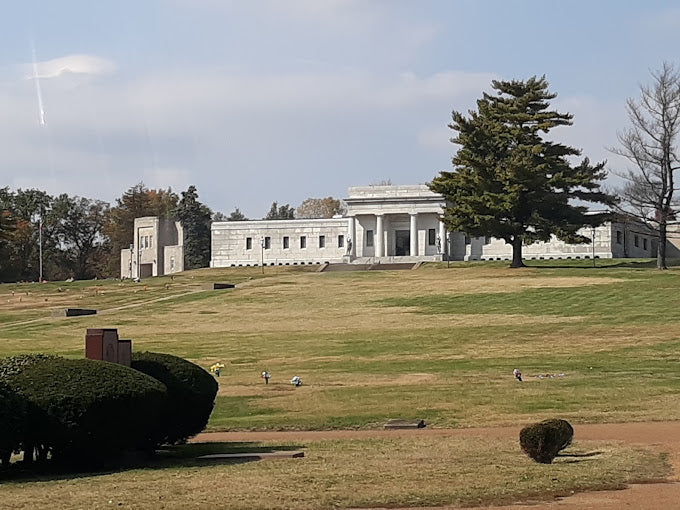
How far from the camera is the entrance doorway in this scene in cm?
10356

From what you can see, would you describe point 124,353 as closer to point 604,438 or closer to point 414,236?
point 604,438

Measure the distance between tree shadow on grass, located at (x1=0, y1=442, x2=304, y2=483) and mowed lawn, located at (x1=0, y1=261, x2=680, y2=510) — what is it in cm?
11

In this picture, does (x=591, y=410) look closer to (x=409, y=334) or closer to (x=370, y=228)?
(x=409, y=334)

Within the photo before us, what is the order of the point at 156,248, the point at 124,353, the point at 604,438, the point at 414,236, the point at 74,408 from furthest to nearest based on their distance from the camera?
the point at 156,248 < the point at 414,236 < the point at 604,438 < the point at 124,353 < the point at 74,408

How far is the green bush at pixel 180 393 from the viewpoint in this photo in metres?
17.1

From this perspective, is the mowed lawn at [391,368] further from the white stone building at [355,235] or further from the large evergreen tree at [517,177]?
the white stone building at [355,235]

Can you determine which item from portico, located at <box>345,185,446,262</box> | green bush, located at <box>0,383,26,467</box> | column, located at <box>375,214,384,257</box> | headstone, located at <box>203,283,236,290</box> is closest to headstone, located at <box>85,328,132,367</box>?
green bush, located at <box>0,383,26,467</box>

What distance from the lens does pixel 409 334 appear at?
43219mm

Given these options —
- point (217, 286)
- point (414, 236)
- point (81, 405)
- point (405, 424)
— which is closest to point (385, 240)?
point (414, 236)

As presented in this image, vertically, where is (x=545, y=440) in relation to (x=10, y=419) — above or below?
below

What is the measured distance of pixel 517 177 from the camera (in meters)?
72.8

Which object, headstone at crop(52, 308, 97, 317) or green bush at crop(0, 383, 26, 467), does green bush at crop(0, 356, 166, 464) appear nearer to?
green bush at crop(0, 383, 26, 467)

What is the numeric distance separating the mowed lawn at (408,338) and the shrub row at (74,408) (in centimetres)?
696

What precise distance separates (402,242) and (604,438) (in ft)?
281
